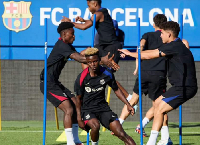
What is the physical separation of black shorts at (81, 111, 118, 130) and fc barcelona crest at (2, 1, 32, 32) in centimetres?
750

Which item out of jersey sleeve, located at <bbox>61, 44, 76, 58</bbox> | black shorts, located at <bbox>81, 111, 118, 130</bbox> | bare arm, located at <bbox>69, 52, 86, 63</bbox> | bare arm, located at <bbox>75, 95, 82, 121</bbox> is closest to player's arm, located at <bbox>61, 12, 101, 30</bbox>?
jersey sleeve, located at <bbox>61, 44, 76, 58</bbox>

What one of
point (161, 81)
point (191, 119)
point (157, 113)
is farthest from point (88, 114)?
point (191, 119)

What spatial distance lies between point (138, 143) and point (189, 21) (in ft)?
20.1

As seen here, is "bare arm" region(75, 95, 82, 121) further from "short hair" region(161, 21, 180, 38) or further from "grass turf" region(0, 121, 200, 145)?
"grass turf" region(0, 121, 200, 145)

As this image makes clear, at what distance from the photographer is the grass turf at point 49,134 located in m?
10.9

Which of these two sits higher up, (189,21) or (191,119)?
(189,21)

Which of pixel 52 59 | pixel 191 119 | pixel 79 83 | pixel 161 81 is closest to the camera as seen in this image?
pixel 79 83

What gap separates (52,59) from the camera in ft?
33.2

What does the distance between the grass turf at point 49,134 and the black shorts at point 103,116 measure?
1852 millimetres

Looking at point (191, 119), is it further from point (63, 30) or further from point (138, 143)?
point (63, 30)

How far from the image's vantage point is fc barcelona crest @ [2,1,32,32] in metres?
15.8

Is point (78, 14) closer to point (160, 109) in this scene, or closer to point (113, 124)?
→ point (160, 109)

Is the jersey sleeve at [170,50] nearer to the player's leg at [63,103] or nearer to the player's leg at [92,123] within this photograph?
the player's leg at [92,123]

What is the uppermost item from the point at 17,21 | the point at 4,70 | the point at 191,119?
the point at 17,21
